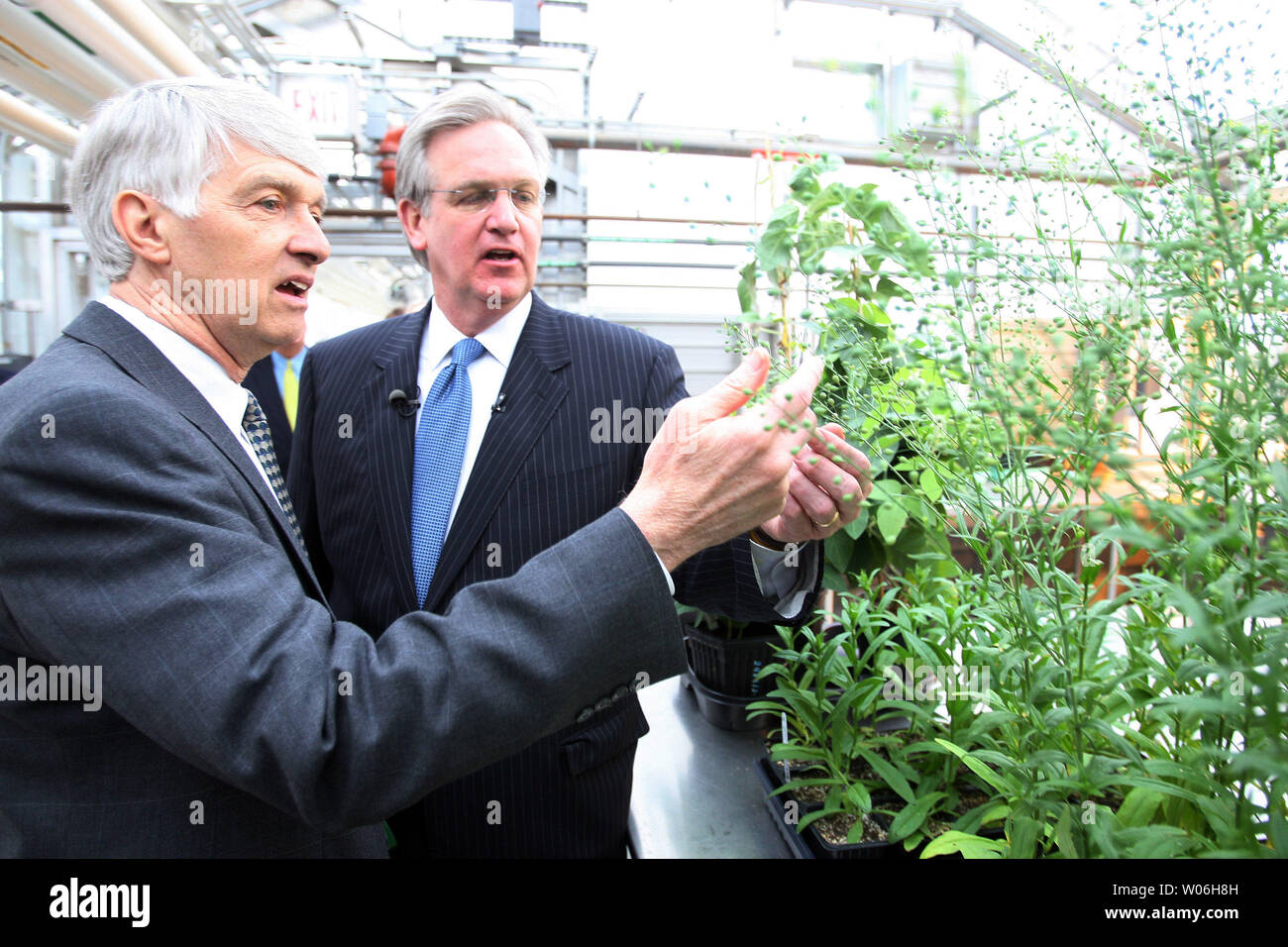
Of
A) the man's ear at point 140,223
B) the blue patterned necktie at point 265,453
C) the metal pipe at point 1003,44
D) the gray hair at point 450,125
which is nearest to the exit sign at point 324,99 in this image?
the metal pipe at point 1003,44

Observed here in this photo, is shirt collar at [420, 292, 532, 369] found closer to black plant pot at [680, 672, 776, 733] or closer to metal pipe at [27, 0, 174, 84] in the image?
black plant pot at [680, 672, 776, 733]

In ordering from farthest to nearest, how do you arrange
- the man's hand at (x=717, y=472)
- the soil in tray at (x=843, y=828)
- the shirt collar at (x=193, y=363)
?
the soil in tray at (x=843, y=828) → the shirt collar at (x=193, y=363) → the man's hand at (x=717, y=472)

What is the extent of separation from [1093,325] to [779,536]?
599 mm

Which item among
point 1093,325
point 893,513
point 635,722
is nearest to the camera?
point 1093,325

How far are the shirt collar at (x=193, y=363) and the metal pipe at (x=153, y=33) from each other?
2.62m

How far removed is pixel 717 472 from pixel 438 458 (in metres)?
0.79

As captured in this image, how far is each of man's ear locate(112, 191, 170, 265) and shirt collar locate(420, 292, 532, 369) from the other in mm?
648

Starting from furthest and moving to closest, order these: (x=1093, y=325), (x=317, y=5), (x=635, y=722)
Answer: (x=317, y=5)
(x=635, y=722)
(x=1093, y=325)

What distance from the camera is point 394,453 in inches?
59.2

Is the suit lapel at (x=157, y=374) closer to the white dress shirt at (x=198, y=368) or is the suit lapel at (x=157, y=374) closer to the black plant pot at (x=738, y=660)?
the white dress shirt at (x=198, y=368)

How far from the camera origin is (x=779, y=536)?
1240 millimetres

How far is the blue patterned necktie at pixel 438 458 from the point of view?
1426 millimetres
